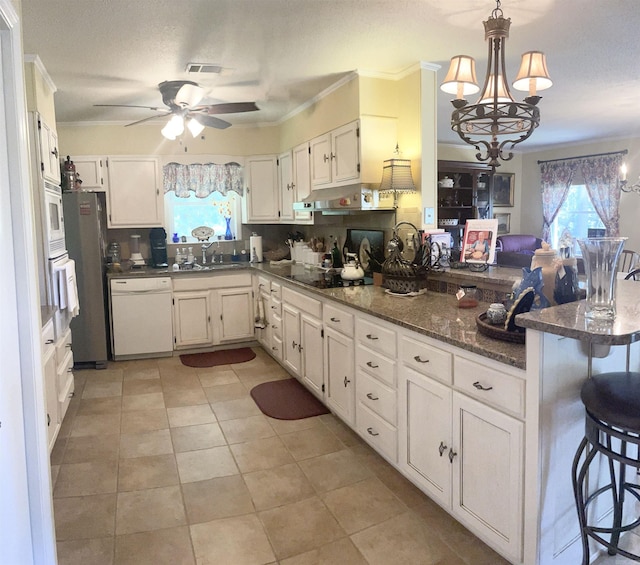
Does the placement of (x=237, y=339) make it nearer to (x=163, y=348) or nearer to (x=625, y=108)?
(x=163, y=348)

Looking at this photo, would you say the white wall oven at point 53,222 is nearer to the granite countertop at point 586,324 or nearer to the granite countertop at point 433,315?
the granite countertop at point 433,315

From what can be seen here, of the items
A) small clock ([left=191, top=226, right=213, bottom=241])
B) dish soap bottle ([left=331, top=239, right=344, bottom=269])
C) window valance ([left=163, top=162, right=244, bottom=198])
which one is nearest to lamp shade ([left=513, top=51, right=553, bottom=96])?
dish soap bottle ([left=331, top=239, right=344, bottom=269])

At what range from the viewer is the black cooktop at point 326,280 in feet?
11.8

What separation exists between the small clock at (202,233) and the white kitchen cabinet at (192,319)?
2.45ft

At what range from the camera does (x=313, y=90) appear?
4.07 m

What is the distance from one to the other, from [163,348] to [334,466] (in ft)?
9.20

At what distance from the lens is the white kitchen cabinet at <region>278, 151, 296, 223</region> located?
496 cm

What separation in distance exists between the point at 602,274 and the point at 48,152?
3698mm

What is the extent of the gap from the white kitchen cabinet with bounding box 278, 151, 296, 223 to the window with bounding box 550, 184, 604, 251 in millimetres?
5083

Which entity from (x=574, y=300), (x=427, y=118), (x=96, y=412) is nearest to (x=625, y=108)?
(x=427, y=118)

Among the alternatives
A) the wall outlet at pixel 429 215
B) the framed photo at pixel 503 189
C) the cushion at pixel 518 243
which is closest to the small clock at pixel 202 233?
the wall outlet at pixel 429 215

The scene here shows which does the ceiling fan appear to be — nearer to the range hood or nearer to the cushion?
the range hood

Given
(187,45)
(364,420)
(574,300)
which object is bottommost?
(364,420)

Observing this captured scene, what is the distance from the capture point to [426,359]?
2.28m
